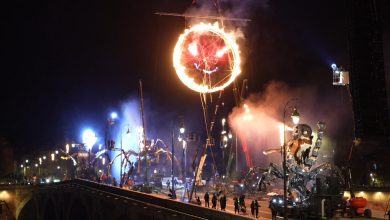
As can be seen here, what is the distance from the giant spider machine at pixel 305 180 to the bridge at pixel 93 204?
25.1 ft

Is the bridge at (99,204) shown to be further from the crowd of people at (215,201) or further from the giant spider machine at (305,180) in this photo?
the giant spider machine at (305,180)

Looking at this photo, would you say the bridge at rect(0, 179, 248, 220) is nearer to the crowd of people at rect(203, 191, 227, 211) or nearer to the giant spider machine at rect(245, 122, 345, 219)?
the crowd of people at rect(203, 191, 227, 211)

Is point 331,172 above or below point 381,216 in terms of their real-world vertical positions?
above

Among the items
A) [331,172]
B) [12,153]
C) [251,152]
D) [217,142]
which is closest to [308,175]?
[331,172]

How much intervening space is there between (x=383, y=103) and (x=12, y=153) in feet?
441

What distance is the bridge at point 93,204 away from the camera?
34.0m

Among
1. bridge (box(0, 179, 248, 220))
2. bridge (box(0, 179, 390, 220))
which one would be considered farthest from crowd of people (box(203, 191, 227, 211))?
bridge (box(0, 179, 248, 220))

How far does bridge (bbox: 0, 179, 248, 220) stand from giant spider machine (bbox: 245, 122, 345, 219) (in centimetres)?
765

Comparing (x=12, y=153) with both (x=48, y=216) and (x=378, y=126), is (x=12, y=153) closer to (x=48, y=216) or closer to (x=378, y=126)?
(x=48, y=216)

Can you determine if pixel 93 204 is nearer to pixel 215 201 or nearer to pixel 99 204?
pixel 99 204

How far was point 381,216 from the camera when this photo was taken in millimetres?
38469

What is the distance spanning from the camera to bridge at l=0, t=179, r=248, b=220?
1337 inches

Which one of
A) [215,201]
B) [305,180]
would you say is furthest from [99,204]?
[305,180]

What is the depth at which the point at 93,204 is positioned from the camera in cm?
6006
